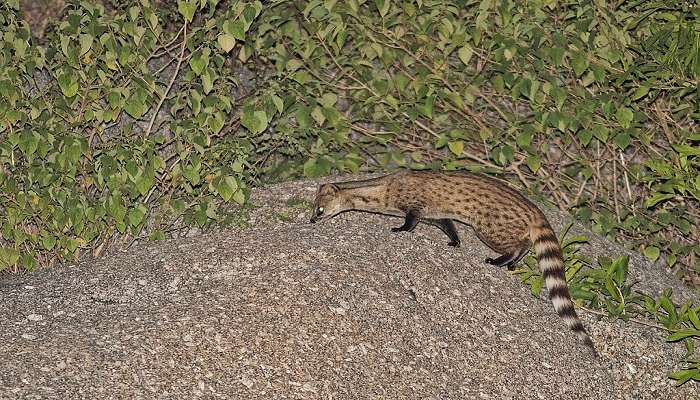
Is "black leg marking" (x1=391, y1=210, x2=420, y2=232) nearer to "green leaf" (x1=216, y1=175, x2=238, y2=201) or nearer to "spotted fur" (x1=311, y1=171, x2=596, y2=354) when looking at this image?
"spotted fur" (x1=311, y1=171, x2=596, y2=354)

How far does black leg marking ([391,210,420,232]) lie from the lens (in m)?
7.81

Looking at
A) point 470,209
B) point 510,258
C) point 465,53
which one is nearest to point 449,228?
point 470,209

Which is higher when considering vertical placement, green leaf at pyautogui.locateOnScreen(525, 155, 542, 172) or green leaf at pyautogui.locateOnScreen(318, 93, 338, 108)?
green leaf at pyautogui.locateOnScreen(318, 93, 338, 108)

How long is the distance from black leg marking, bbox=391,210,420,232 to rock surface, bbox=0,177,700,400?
54 millimetres

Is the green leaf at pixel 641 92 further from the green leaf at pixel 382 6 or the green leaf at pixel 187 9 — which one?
the green leaf at pixel 187 9

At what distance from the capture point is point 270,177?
921 cm

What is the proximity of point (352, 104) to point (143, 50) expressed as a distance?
6.55 feet

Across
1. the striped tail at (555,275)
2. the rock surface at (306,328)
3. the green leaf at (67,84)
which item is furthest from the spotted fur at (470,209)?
the green leaf at (67,84)

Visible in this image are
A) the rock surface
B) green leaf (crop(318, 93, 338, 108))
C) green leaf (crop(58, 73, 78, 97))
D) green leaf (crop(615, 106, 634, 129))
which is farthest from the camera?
green leaf (crop(318, 93, 338, 108))

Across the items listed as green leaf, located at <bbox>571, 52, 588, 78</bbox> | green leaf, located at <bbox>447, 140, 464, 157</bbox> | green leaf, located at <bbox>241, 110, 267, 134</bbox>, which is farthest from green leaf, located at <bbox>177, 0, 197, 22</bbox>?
green leaf, located at <bbox>571, 52, 588, 78</bbox>

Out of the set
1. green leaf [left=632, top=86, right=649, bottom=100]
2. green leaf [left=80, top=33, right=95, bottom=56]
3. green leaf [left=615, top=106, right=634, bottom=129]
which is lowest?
green leaf [left=615, top=106, right=634, bottom=129]

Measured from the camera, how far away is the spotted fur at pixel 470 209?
7.42 m

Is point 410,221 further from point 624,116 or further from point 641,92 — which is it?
point 641,92

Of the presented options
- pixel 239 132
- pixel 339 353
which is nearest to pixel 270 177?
pixel 239 132
